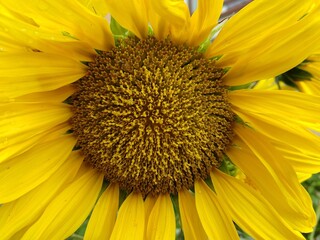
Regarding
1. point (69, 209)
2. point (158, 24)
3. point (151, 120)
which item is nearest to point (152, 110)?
point (151, 120)

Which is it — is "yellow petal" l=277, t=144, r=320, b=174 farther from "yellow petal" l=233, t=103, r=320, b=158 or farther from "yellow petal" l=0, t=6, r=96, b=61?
"yellow petal" l=0, t=6, r=96, b=61

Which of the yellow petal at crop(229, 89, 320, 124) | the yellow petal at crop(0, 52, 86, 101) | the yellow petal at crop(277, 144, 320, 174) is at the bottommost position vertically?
the yellow petal at crop(277, 144, 320, 174)

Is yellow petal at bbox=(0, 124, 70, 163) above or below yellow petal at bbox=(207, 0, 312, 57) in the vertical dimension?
below

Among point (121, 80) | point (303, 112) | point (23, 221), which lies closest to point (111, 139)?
point (121, 80)

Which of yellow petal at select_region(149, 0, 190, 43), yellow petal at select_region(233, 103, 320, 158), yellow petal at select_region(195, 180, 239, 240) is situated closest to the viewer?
yellow petal at select_region(149, 0, 190, 43)

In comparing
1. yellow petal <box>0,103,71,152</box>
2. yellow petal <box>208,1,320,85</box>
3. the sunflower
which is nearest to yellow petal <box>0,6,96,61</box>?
the sunflower

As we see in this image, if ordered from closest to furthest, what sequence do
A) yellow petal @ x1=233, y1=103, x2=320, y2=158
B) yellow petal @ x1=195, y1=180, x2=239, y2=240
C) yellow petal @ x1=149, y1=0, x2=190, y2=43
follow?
yellow petal @ x1=149, y1=0, x2=190, y2=43 → yellow petal @ x1=233, y1=103, x2=320, y2=158 → yellow petal @ x1=195, y1=180, x2=239, y2=240

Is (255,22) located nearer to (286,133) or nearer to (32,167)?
(286,133)

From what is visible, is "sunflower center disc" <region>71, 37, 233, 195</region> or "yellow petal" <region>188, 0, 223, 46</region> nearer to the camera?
"yellow petal" <region>188, 0, 223, 46</region>
